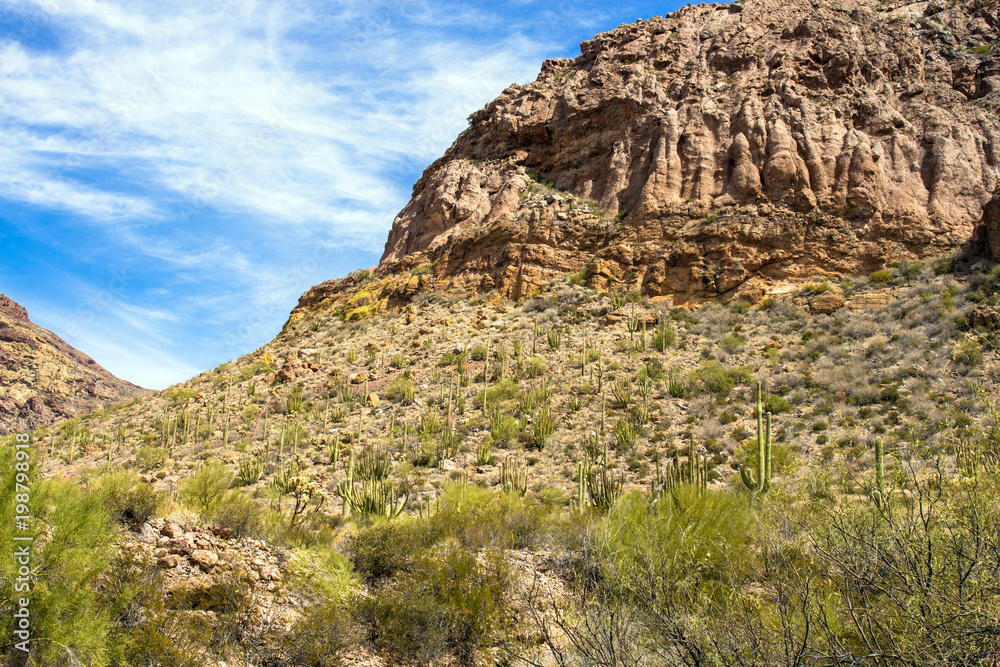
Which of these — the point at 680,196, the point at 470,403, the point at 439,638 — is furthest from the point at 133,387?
the point at 439,638

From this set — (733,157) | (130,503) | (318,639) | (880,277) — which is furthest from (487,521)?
(733,157)

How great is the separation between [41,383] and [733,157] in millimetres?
43886

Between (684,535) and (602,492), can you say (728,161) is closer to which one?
(602,492)

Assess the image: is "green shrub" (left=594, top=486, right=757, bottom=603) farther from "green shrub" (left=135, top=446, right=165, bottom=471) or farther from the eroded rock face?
the eroded rock face

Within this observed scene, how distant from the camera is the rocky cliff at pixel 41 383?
130ft

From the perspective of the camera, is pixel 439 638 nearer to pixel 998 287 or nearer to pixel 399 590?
pixel 399 590

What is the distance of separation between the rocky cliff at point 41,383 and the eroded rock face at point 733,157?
21.7 meters

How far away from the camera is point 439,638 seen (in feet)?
27.3

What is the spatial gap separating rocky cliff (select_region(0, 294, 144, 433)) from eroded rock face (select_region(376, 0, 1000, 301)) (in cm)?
2171

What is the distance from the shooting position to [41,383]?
1734 inches

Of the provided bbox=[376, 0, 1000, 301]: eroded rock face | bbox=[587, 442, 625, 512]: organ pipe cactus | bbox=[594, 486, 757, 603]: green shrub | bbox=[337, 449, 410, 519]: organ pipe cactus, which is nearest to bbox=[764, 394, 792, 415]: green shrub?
bbox=[587, 442, 625, 512]: organ pipe cactus

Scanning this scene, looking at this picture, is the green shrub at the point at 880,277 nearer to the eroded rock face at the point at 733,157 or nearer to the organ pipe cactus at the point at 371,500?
the eroded rock face at the point at 733,157

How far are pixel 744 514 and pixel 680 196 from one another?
962 inches

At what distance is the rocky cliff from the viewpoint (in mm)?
39594
